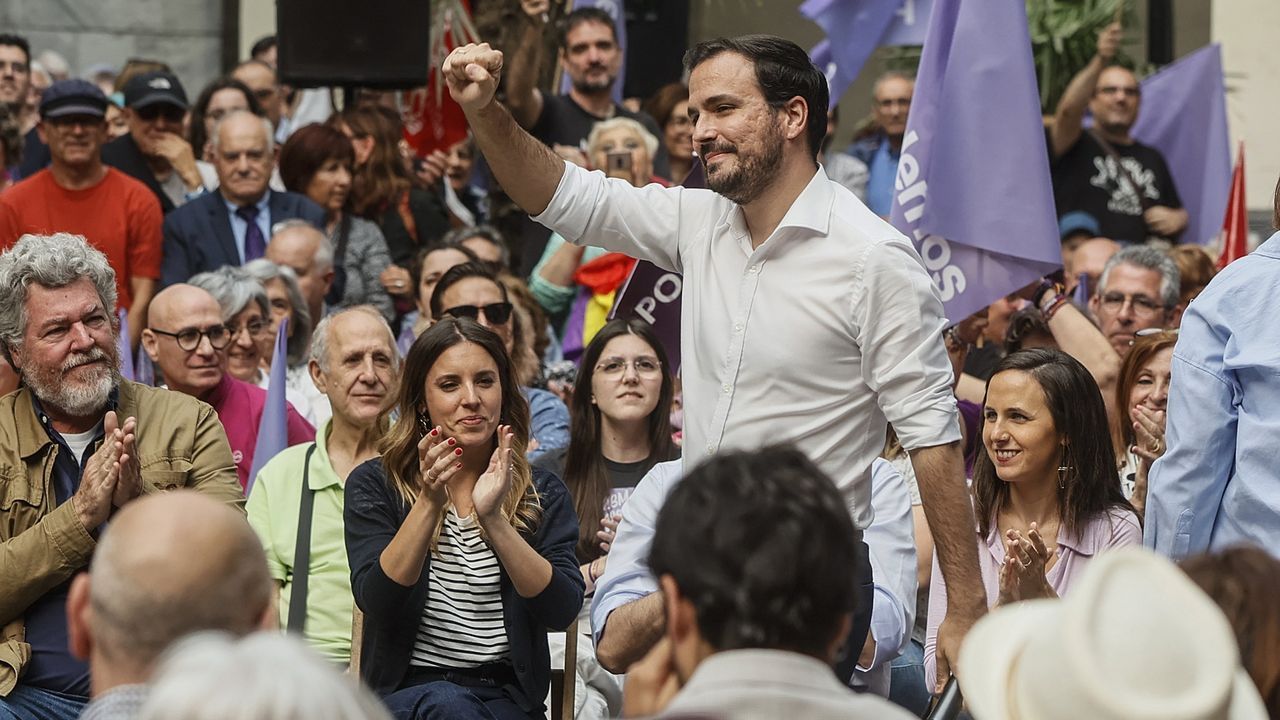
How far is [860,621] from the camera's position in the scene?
4508mm

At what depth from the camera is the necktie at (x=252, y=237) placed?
8.86m

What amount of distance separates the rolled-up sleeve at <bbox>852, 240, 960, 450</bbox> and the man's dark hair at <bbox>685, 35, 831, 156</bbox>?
0.41 metres

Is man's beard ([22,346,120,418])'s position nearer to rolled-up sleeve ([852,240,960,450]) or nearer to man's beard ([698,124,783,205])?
man's beard ([698,124,783,205])

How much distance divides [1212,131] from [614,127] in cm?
421

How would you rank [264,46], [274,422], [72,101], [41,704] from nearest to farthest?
[41,704] < [274,422] < [72,101] < [264,46]

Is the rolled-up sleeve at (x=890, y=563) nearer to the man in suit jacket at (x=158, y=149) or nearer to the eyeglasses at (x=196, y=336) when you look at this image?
the eyeglasses at (x=196, y=336)

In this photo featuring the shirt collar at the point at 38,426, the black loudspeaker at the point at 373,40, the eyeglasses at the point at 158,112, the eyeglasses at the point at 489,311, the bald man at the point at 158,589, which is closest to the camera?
the bald man at the point at 158,589

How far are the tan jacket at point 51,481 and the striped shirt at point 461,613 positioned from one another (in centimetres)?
65

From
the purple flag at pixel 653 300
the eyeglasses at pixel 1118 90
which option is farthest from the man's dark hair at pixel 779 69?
the eyeglasses at pixel 1118 90

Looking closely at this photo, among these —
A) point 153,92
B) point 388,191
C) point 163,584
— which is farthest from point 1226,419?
point 153,92

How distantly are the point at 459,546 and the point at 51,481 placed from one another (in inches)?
46.2

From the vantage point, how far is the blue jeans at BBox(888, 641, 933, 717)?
596 centimetres

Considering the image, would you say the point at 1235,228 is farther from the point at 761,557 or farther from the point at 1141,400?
the point at 761,557

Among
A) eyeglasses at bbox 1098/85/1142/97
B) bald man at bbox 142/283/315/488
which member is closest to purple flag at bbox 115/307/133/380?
bald man at bbox 142/283/315/488
